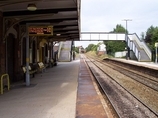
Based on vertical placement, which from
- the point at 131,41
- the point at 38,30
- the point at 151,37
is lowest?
the point at 38,30

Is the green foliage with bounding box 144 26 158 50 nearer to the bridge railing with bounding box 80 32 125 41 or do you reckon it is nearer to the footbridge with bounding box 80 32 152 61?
the footbridge with bounding box 80 32 152 61

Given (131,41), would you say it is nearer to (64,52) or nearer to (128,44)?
(128,44)

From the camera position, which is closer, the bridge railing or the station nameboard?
the station nameboard

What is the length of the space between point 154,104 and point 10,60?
7.97 metres

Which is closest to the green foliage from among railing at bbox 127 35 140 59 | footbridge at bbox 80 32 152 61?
footbridge at bbox 80 32 152 61

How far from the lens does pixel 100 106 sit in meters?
8.07

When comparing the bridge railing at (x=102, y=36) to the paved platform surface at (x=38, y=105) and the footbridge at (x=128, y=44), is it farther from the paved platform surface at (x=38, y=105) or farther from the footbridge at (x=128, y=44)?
the paved platform surface at (x=38, y=105)

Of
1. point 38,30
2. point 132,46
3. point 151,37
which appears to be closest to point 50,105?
point 38,30

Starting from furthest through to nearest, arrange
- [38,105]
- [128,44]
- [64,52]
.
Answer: [128,44], [64,52], [38,105]

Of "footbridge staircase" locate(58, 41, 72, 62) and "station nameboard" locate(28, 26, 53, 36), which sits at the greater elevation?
"station nameboard" locate(28, 26, 53, 36)

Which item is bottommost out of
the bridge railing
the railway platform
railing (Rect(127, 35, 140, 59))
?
the railway platform

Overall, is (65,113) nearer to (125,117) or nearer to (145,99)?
(125,117)

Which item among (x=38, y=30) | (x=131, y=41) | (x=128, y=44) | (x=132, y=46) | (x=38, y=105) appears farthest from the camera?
(x=132, y=46)

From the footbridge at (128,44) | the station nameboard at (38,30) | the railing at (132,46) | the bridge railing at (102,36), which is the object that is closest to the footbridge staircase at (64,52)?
the footbridge at (128,44)
